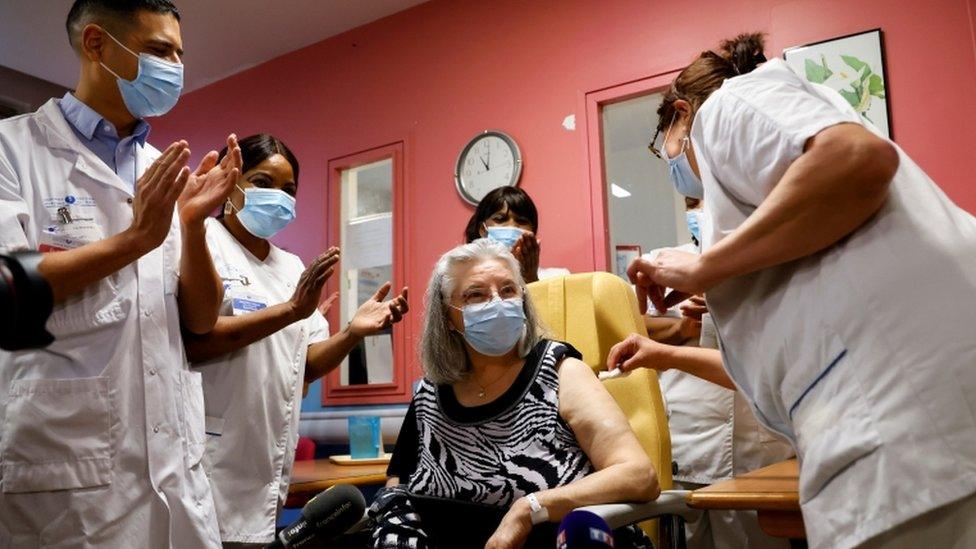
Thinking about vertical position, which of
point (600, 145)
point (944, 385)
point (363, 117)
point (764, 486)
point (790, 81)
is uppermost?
point (363, 117)

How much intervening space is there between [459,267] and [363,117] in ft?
7.77

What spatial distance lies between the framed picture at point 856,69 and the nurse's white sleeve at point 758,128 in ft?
6.04

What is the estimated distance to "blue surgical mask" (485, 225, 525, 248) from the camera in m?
2.86

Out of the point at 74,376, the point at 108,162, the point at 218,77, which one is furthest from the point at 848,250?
the point at 218,77

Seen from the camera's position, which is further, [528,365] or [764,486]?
[528,365]

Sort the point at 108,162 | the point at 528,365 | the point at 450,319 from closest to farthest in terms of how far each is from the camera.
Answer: the point at 108,162 → the point at 528,365 → the point at 450,319

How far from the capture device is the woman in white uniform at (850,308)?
0.94 metres

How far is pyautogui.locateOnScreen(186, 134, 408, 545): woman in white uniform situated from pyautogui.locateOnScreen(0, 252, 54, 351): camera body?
54.3 inches

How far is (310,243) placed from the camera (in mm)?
4352

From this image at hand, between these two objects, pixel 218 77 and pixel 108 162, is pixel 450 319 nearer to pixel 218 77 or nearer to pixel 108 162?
pixel 108 162

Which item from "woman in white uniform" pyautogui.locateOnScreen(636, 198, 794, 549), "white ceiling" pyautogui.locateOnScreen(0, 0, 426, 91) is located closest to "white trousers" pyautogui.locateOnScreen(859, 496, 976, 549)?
"woman in white uniform" pyautogui.locateOnScreen(636, 198, 794, 549)

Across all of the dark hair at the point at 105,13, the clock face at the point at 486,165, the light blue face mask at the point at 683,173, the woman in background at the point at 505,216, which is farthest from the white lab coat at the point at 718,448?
the dark hair at the point at 105,13

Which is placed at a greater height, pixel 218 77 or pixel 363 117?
pixel 218 77

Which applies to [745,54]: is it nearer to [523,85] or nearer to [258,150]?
[258,150]
